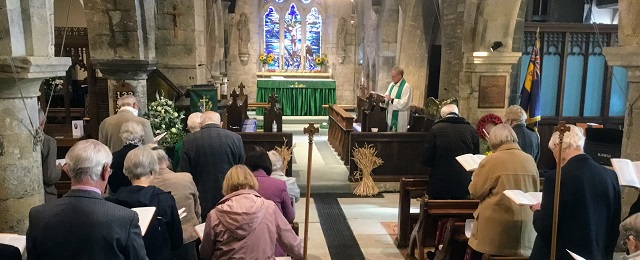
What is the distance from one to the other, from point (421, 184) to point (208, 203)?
8.15 feet

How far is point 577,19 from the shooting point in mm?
11531

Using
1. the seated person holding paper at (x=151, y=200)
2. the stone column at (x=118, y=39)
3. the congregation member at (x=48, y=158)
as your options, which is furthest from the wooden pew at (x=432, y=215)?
the stone column at (x=118, y=39)

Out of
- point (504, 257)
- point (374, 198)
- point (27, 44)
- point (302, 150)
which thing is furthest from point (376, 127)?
point (27, 44)

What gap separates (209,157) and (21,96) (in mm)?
1539

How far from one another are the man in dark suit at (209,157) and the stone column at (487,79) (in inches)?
192

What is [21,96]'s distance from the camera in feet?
12.4

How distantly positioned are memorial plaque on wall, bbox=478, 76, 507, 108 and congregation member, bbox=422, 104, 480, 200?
9.54 ft

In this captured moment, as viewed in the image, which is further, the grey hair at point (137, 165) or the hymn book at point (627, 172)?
the hymn book at point (627, 172)

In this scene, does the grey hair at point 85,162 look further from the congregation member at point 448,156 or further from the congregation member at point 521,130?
the congregation member at point 521,130

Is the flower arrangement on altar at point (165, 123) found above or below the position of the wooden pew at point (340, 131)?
above

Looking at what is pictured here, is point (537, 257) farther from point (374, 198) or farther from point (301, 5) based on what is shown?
point (301, 5)

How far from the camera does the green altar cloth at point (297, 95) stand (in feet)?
55.8

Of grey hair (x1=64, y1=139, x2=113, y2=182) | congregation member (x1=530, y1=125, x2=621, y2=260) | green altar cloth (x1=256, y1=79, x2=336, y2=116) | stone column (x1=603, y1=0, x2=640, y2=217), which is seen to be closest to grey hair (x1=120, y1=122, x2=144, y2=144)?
grey hair (x1=64, y1=139, x2=113, y2=182)

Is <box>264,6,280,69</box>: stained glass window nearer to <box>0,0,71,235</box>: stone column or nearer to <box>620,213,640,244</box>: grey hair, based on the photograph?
<box>0,0,71,235</box>: stone column
